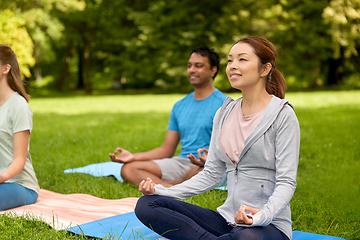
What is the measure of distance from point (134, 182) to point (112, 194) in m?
0.36

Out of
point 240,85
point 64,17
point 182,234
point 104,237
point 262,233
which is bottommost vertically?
point 104,237

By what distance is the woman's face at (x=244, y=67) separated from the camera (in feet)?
7.27

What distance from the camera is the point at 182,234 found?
233 centimetres

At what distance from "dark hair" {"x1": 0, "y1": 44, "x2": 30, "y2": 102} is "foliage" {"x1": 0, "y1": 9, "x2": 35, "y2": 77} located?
1098 centimetres

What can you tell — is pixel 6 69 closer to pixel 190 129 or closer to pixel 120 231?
pixel 120 231

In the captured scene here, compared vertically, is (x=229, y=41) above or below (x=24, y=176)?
above

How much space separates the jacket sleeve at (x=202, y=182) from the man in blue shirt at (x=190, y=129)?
176 cm

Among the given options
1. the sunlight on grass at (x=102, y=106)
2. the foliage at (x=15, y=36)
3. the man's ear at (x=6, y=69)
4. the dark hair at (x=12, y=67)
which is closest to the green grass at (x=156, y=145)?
the dark hair at (x=12, y=67)

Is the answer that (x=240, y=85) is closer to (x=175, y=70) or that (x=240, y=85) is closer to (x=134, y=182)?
(x=134, y=182)

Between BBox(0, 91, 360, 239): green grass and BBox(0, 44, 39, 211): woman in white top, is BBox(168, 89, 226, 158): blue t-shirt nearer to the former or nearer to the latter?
BBox(0, 91, 360, 239): green grass

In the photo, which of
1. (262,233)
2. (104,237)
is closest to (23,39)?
(104,237)

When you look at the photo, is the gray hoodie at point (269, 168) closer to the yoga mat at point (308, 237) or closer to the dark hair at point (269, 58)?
the dark hair at point (269, 58)

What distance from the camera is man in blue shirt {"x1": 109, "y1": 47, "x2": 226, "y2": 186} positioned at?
4.33 m

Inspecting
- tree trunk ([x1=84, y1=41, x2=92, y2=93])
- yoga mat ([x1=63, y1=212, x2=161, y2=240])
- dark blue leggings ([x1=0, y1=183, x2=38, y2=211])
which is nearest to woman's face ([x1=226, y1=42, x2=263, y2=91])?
yoga mat ([x1=63, y1=212, x2=161, y2=240])
